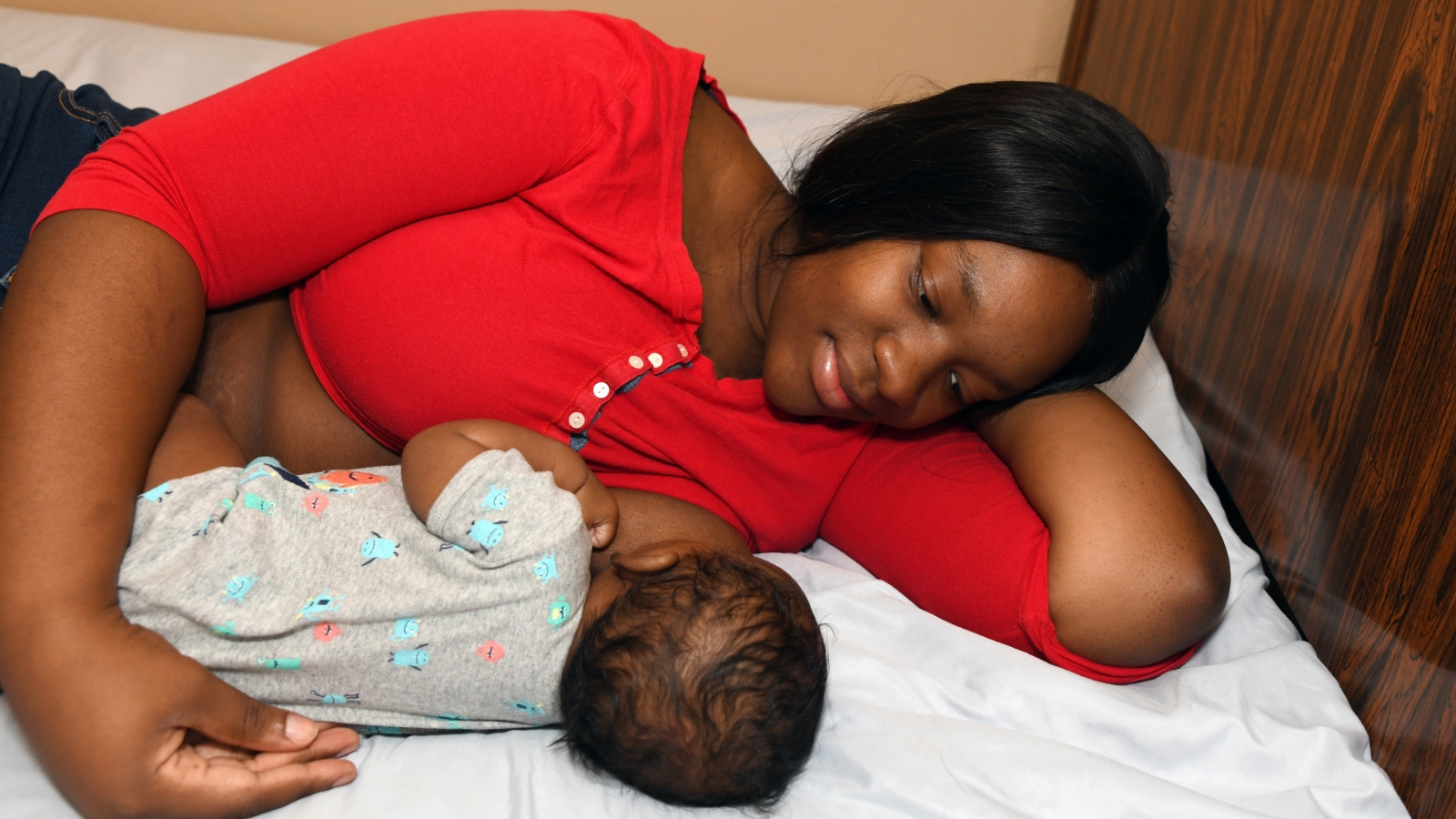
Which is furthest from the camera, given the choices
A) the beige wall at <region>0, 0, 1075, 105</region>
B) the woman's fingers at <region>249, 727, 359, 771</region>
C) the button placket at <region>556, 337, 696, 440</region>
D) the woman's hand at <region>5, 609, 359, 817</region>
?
the beige wall at <region>0, 0, 1075, 105</region>

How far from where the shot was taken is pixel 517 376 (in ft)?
3.68

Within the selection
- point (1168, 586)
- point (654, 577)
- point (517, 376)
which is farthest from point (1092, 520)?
point (517, 376)

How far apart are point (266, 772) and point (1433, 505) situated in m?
1.17

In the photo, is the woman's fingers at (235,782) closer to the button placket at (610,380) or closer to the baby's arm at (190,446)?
the baby's arm at (190,446)

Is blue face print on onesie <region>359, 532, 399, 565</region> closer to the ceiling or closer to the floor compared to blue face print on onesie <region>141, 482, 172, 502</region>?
closer to the floor

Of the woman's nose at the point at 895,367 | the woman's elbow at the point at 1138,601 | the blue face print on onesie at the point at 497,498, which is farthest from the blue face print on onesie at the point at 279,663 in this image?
the woman's elbow at the point at 1138,601

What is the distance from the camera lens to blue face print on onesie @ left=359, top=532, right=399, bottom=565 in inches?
40.8

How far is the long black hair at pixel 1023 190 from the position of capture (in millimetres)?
1071

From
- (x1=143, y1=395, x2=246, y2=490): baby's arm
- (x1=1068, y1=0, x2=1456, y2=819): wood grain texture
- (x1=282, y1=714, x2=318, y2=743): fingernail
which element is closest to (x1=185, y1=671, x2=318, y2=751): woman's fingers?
(x1=282, y1=714, x2=318, y2=743): fingernail

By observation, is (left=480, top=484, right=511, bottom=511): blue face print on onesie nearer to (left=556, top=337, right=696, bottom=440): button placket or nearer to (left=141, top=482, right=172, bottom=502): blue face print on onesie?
(left=556, top=337, right=696, bottom=440): button placket

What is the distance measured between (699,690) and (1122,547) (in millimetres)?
514

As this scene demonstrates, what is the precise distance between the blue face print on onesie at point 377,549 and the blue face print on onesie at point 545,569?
0.53ft

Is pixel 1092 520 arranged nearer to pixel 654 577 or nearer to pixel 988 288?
pixel 988 288

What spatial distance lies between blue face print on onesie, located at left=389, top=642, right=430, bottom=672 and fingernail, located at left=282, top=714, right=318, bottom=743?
A: 0.10 metres
